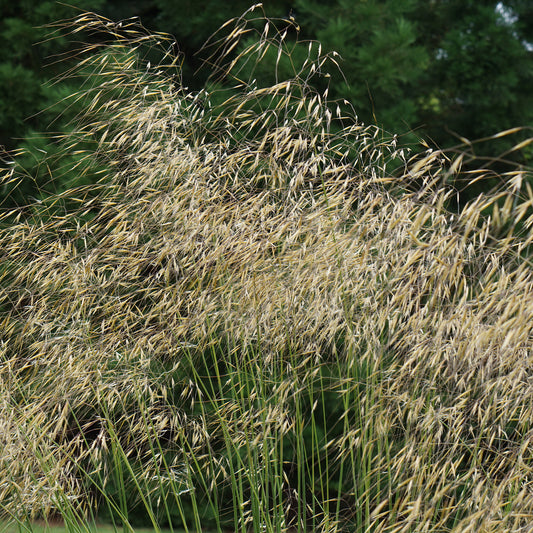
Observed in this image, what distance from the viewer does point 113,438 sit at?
6.43 feet

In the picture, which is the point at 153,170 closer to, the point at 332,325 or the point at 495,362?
the point at 332,325

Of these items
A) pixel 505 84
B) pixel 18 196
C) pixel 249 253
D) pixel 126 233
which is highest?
pixel 505 84

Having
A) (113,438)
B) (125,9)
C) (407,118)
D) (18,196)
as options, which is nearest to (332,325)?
(113,438)

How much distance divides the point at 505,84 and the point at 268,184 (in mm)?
4021

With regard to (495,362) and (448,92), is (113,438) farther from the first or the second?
(448,92)

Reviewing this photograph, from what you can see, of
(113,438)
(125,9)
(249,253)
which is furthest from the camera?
(125,9)

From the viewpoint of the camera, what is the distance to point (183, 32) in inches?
227

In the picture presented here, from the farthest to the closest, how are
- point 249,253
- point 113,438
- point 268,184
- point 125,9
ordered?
point 125,9, point 268,184, point 249,253, point 113,438

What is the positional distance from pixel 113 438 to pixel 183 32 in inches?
181

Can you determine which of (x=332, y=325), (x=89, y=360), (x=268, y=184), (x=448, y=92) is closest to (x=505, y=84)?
(x=448, y=92)

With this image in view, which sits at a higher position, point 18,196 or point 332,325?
point 332,325

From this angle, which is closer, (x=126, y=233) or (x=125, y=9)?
(x=126, y=233)

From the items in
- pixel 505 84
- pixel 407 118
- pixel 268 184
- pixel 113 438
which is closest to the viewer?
pixel 113 438

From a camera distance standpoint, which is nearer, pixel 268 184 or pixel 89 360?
pixel 89 360
